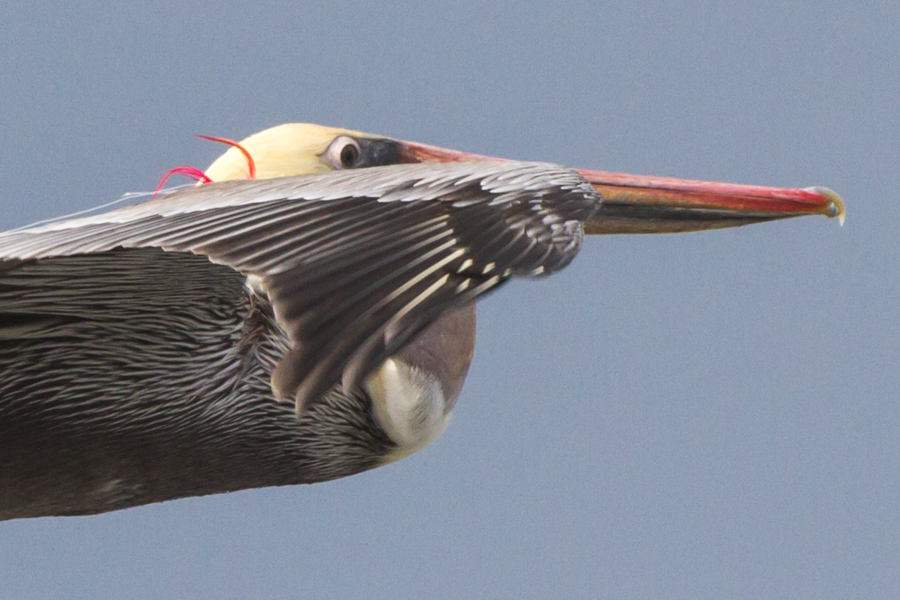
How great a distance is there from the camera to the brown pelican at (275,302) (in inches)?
77.5

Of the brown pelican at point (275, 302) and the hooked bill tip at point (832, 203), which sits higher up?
the hooked bill tip at point (832, 203)

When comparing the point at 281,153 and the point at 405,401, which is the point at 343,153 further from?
the point at 405,401

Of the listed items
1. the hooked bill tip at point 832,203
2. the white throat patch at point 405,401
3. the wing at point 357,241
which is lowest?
the white throat patch at point 405,401

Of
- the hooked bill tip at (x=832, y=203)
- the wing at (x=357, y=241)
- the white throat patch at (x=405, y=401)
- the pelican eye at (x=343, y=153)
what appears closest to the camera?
the wing at (x=357, y=241)

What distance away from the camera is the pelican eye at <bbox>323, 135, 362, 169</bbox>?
3486 millimetres

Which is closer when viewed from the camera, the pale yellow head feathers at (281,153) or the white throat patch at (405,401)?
the white throat patch at (405,401)

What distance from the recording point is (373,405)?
3217 millimetres

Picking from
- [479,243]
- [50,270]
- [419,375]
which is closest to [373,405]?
[419,375]

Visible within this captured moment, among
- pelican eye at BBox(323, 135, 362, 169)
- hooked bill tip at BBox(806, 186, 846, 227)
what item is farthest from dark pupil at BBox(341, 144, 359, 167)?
hooked bill tip at BBox(806, 186, 846, 227)

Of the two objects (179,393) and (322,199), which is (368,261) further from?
(179,393)

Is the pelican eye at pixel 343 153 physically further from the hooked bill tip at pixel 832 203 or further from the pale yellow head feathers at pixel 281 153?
the hooked bill tip at pixel 832 203

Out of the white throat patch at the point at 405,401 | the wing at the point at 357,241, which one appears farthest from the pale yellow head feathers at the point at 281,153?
the wing at the point at 357,241

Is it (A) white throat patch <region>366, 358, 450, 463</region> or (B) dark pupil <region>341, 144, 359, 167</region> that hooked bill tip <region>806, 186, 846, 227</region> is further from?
(B) dark pupil <region>341, 144, 359, 167</region>

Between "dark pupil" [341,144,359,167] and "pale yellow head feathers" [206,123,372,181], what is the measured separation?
0.05 metres
